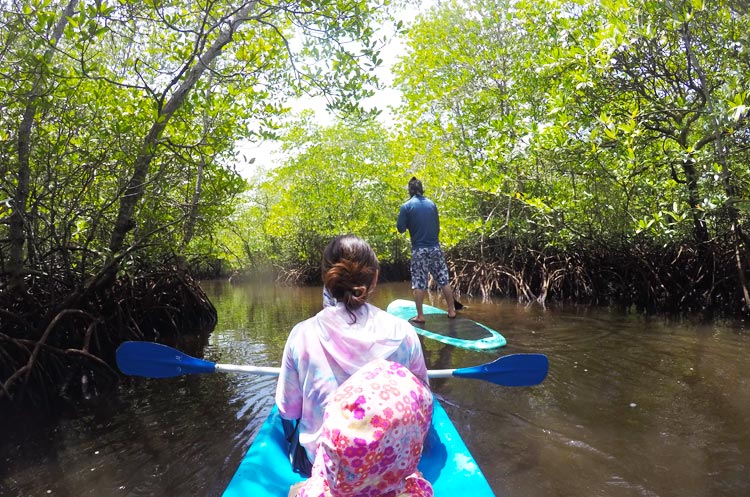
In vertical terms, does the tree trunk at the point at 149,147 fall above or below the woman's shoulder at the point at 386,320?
above

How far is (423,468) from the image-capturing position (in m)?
1.74

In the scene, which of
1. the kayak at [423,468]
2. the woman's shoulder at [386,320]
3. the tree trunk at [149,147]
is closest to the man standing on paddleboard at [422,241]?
the tree trunk at [149,147]

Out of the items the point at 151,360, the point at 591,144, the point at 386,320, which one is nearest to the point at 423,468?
the point at 386,320

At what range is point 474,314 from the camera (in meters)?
7.29

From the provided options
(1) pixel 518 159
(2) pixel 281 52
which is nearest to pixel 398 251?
(1) pixel 518 159

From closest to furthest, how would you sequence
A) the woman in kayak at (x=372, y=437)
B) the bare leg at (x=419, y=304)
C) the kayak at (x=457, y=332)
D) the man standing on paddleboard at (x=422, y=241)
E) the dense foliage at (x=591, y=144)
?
the woman in kayak at (x=372, y=437), the kayak at (x=457, y=332), the dense foliage at (x=591, y=144), the bare leg at (x=419, y=304), the man standing on paddleboard at (x=422, y=241)

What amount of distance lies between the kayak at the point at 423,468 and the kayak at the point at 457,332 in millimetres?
2632

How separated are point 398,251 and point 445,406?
45.9ft

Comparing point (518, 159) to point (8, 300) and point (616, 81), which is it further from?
point (8, 300)

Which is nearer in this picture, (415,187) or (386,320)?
(386,320)

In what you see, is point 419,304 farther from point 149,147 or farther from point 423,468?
point 423,468

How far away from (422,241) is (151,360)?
11.8ft

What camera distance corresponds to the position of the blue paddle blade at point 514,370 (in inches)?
92.7

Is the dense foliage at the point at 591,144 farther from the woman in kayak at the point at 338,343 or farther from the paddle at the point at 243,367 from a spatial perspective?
the woman in kayak at the point at 338,343
